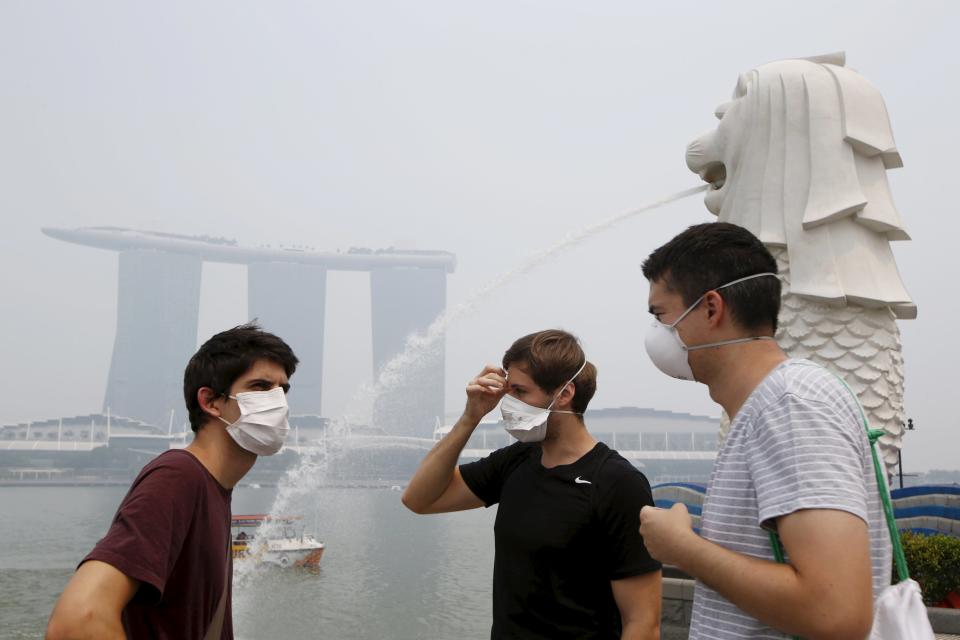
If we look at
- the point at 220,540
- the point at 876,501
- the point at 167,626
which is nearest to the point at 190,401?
the point at 220,540

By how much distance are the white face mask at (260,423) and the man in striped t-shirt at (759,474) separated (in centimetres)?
104

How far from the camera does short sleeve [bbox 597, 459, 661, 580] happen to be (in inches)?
81.4

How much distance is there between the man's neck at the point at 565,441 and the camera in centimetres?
232

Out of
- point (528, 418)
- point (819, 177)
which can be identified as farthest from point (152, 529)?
point (819, 177)

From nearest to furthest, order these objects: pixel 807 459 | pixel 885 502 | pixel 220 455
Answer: pixel 807 459, pixel 885 502, pixel 220 455

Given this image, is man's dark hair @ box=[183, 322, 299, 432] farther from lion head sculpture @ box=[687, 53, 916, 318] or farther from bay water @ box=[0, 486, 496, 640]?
bay water @ box=[0, 486, 496, 640]

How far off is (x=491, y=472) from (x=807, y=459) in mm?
1496

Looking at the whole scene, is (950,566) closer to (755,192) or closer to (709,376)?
(755,192)

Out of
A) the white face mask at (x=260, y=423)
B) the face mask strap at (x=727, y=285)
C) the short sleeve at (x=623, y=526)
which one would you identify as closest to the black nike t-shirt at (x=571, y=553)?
the short sleeve at (x=623, y=526)

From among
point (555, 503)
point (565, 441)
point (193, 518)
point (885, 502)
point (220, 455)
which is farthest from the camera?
point (565, 441)

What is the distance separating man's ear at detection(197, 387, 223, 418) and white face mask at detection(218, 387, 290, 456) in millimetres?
33

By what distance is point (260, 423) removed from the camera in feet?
6.75

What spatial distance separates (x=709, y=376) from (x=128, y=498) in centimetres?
119

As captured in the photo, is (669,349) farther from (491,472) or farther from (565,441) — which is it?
(491,472)
